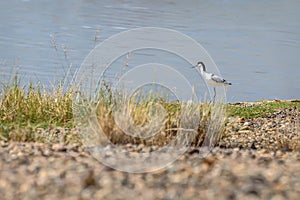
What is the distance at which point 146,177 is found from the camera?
661 centimetres

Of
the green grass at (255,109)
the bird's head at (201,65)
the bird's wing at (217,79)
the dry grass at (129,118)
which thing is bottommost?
the dry grass at (129,118)

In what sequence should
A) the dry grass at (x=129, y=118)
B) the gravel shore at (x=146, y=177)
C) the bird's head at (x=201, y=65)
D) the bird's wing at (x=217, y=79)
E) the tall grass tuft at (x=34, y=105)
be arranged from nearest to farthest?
the gravel shore at (x=146, y=177), the dry grass at (x=129, y=118), the tall grass tuft at (x=34, y=105), the bird's wing at (x=217, y=79), the bird's head at (x=201, y=65)

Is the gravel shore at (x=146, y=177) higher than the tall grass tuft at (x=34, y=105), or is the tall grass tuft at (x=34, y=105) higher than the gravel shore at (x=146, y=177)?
the tall grass tuft at (x=34, y=105)

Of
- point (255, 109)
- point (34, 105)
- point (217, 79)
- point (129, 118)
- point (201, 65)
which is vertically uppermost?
point (201, 65)

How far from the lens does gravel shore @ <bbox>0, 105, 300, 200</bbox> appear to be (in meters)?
6.21

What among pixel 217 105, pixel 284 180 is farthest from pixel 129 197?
pixel 217 105

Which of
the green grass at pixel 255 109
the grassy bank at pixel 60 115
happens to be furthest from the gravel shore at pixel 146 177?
the green grass at pixel 255 109

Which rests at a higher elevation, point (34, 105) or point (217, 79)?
point (217, 79)

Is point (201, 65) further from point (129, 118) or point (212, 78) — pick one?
point (129, 118)

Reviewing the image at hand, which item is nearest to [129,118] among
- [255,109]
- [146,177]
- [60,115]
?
[146,177]

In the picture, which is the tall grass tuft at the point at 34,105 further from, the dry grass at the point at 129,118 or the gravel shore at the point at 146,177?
the gravel shore at the point at 146,177

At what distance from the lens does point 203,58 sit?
1148 cm

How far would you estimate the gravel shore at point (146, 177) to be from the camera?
20.4 feet

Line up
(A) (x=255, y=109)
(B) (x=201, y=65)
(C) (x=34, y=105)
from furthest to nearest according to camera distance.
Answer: (A) (x=255, y=109) < (B) (x=201, y=65) < (C) (x=34, y=105)
